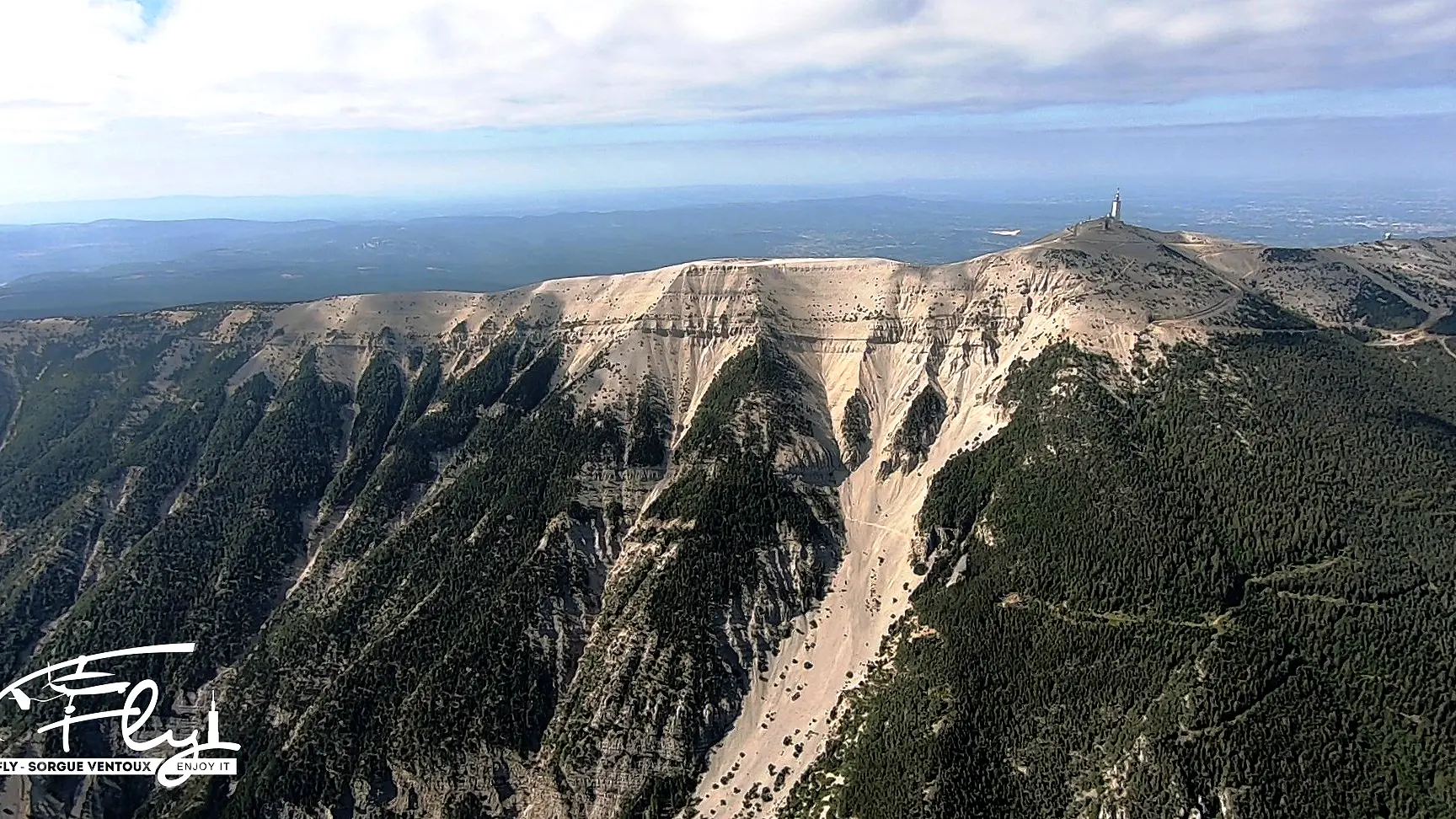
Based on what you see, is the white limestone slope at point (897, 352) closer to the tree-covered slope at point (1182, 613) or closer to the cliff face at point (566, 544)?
the cliff face at point (566, 544)

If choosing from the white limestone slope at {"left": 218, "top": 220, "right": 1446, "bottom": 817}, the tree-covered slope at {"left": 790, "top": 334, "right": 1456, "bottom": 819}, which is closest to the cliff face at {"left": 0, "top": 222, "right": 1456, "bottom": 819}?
the white limestone slope at {"left": 218, "top": 220, "right": 1446, "bottom": 817}

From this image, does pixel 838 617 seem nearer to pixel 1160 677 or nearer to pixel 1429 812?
pixel 1160 677

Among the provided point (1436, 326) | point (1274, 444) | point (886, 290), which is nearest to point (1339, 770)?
point (1274, 444)
